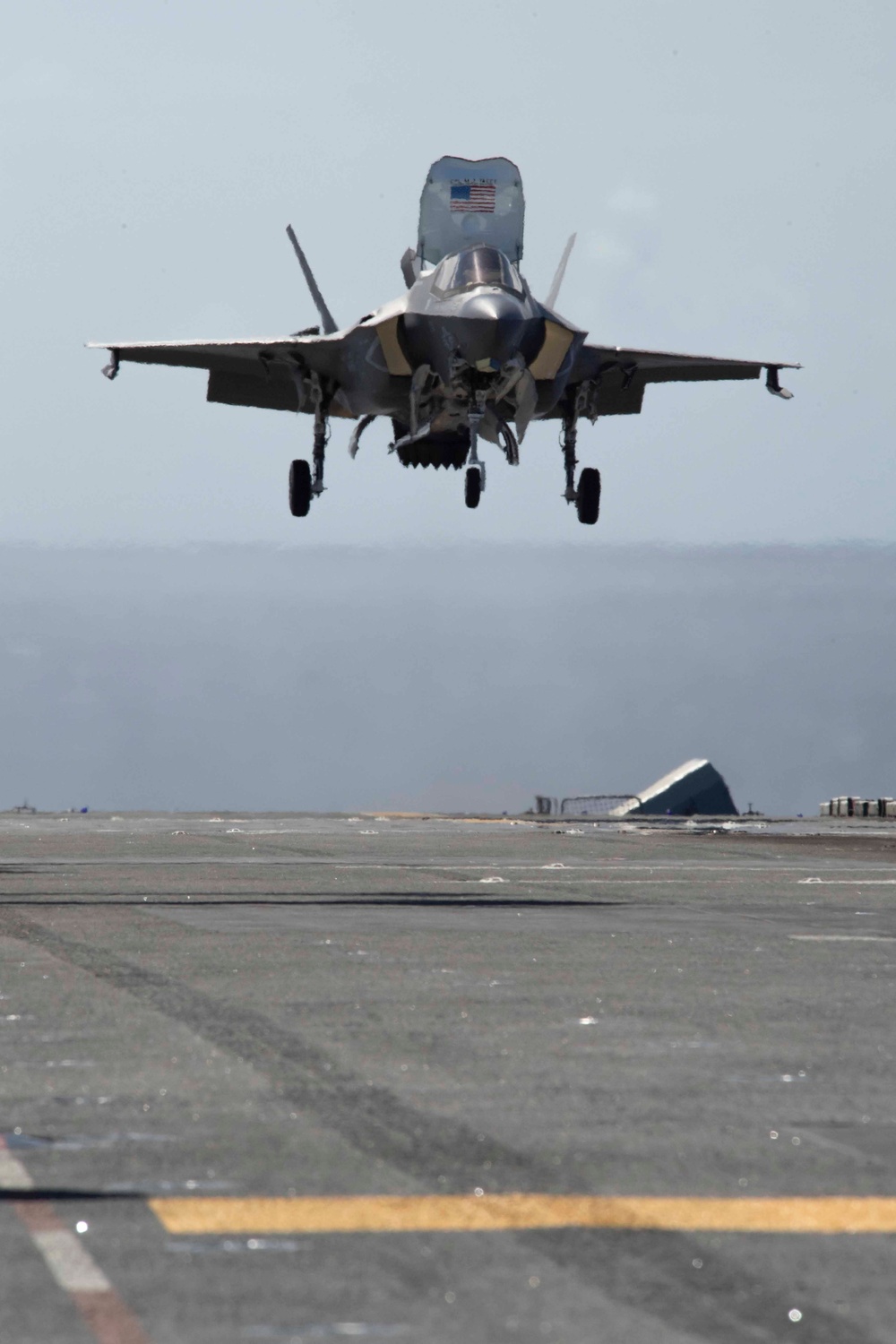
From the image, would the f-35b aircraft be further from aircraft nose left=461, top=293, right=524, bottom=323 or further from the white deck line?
the white deck line

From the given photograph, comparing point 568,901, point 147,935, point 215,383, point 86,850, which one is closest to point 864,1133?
point 147,935

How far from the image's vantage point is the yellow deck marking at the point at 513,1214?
226 inches

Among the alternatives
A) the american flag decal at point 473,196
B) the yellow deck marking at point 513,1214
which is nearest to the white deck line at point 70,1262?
the yellow deck marking at point 513,1214

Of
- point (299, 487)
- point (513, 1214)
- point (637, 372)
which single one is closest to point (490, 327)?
point (299, 487)

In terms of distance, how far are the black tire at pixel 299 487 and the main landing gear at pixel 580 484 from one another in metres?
6.50

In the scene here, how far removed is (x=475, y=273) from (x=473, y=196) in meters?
7.74

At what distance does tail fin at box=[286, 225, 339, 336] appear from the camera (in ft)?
→ 156

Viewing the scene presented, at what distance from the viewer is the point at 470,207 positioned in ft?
150

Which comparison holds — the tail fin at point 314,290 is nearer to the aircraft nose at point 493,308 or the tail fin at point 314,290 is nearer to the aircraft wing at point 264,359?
the aircraft wing at point 264,359

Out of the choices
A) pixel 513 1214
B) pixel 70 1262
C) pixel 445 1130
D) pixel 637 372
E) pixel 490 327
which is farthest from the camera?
pixel 637 372

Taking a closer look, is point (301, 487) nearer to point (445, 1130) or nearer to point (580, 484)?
point (580, 484)

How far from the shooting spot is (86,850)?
32.9 meters

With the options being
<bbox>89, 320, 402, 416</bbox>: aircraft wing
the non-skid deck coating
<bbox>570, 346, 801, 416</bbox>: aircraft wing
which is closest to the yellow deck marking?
the non-skid deck coating

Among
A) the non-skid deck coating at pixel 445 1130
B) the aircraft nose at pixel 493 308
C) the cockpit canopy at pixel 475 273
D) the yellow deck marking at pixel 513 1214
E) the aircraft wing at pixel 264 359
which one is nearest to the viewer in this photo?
the non-skid deck coating at pixel 445 1130
